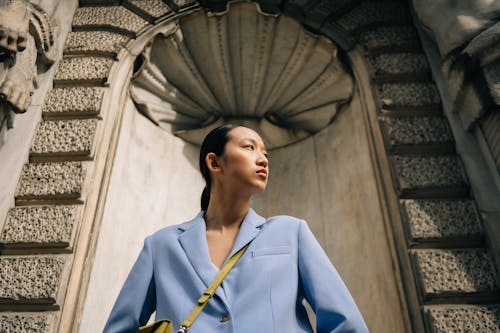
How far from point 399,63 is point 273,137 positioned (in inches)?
55.2

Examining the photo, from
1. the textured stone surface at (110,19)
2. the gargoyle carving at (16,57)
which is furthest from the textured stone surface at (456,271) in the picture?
the textured stone surface at (110,19)

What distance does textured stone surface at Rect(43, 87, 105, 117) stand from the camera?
3.01m

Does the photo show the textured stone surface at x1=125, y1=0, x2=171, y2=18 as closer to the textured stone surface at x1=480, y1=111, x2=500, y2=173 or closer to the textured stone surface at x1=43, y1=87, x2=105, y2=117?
the textured stone surface at x1=43, y1=87, x2=105, y2=117

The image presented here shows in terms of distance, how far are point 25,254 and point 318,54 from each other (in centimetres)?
294

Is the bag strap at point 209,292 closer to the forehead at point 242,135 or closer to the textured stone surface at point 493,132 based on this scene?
the forehead at point 242,135

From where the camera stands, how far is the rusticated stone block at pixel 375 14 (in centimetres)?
367

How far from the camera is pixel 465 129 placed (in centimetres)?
275

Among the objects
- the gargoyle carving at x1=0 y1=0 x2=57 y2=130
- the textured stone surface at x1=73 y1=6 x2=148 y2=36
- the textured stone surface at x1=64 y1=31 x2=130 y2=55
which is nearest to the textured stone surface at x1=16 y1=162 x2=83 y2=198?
the gargoyle carving at x1=0 y1=0 x2=57 y2=130

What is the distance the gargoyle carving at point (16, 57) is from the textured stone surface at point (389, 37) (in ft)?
8.78

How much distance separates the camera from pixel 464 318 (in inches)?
82.1

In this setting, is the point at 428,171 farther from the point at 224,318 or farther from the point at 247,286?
the point at 224,318

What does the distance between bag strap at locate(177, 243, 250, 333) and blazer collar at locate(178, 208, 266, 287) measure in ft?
0.07

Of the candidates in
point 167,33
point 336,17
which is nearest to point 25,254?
point 167,33

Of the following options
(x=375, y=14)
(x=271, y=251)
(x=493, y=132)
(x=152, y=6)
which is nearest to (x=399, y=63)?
Answer: (x=375, y=14)
